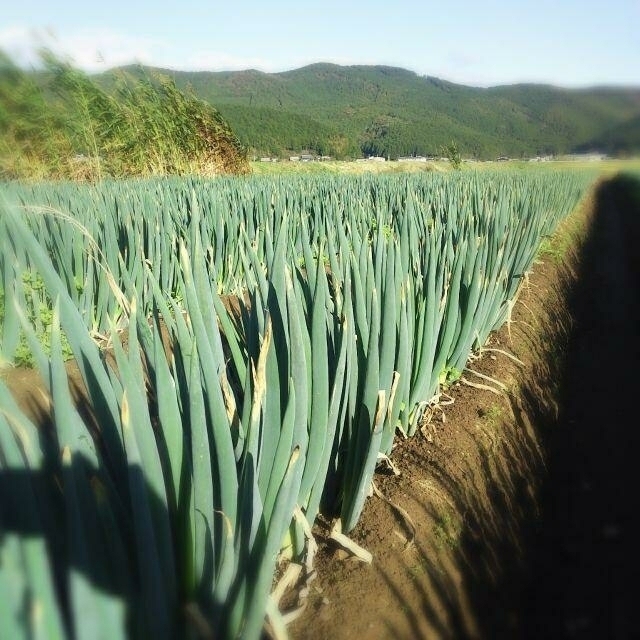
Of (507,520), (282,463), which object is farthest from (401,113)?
(282,463)

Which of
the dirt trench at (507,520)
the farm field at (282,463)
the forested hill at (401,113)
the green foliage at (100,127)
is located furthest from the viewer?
the green foliage at (100,127)

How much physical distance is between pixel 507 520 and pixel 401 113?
100 m

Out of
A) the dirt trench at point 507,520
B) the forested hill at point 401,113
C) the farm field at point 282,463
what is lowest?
the dirt trench at point 507,520

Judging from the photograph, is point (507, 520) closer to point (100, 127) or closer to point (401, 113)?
point (100, 127)

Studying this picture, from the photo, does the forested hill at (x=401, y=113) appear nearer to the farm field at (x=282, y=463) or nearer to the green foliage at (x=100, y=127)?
the green foliage at (x=100, y=127)

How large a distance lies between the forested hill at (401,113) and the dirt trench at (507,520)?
1.18m

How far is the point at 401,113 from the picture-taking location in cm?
9369

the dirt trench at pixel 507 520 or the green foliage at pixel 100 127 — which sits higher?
the green foliage at pixel 100 127

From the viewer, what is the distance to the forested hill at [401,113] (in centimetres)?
299

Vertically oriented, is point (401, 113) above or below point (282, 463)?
above

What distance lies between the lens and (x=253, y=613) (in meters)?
0.73

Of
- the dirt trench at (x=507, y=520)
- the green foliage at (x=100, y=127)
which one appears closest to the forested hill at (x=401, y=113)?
the green foliage at (x=100, y=127)

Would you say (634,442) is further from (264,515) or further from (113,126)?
(113,126)

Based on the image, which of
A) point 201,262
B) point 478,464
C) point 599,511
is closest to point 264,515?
point 201,262
